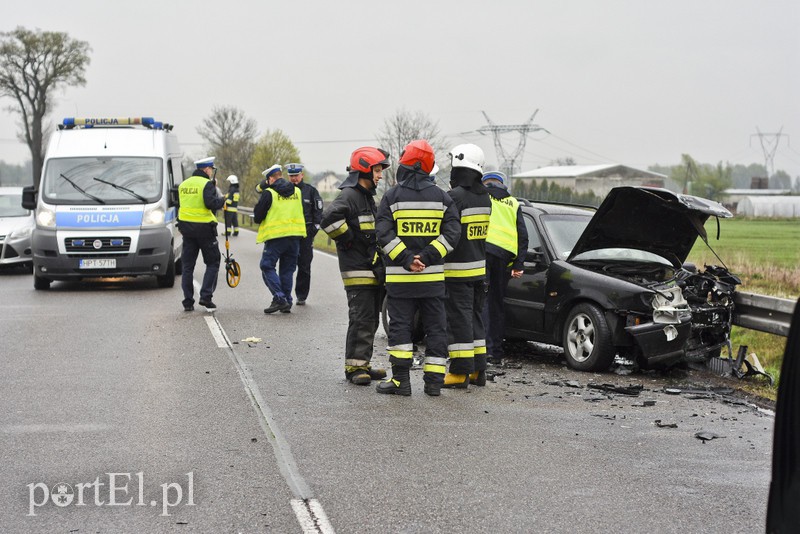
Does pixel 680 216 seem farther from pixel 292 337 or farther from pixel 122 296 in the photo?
pixel 122 296

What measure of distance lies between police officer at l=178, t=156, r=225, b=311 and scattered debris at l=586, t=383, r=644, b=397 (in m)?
6.13

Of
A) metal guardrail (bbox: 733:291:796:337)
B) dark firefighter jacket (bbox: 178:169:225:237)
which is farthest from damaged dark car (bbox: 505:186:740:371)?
dark firefighter jacket (bbox: 178:169:225:237)

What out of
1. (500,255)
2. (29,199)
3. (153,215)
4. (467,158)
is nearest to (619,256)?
(500,255)

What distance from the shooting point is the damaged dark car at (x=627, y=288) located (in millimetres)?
8867

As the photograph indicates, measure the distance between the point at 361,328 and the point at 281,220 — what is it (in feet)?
17.0

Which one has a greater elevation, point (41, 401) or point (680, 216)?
point (680, 216)

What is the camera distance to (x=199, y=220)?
1283 cm

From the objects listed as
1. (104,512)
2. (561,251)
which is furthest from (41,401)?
(561,251)

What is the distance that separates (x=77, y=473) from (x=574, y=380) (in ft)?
15.6

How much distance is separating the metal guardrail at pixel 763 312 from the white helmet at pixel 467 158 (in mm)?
3171

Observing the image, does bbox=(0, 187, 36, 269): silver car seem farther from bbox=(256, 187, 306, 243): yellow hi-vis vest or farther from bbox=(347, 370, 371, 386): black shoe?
bbox=(347, 370, 371, 386): black shoe

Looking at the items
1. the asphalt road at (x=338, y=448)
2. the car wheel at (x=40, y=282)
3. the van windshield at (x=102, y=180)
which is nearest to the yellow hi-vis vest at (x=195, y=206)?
the asphalt road at (x=338, y=448)

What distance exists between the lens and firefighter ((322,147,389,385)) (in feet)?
27.4

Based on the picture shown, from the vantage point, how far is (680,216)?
9109mm
